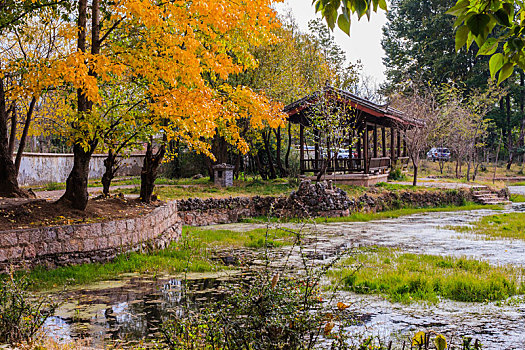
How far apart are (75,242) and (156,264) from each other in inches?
60.6

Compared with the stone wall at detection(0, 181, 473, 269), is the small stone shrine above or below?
above

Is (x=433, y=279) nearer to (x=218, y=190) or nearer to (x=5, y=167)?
(x=5, y=167)

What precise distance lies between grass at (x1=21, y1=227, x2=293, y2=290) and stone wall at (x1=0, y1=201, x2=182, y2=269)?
20cm

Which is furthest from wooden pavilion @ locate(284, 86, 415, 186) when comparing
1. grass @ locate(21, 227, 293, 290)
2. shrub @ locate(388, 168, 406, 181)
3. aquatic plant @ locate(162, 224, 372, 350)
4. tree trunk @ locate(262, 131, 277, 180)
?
aquatic plant @ locate(162, 224, 372, 350)

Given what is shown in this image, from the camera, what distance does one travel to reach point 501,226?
15.1m

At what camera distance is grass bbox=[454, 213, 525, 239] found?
44.2 ft

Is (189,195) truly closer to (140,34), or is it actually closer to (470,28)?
(140,34)

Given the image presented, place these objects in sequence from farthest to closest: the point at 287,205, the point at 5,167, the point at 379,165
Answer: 1. the point at 379,165
2. the point at 287,205
3. the point at 5,167

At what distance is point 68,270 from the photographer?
827 cm

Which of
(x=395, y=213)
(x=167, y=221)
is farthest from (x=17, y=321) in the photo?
(x=395, y=213)

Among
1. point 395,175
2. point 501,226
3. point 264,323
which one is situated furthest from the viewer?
point 395,175

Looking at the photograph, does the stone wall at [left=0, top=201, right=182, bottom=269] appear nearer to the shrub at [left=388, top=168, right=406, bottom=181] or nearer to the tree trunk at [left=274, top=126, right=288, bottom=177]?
the tree trunk at [left=274, top=126, right=288, bottom=177]

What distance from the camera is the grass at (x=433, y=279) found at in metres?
7.04

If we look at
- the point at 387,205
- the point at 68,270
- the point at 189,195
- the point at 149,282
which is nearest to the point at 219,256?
the point at 149,282
